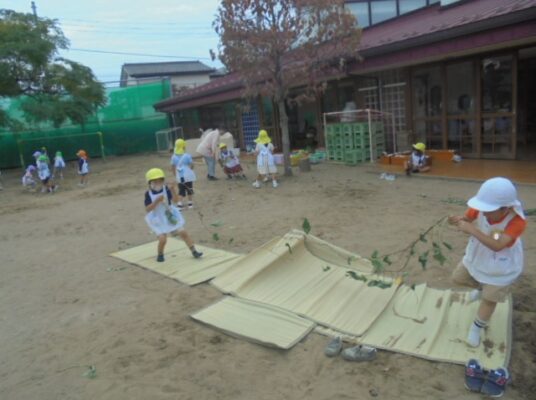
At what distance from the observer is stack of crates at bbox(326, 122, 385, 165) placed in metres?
11.9

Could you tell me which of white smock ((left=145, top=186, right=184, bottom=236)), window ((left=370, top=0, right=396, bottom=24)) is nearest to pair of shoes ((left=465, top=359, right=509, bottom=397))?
white smock ((left=145, top=186, right=184, bottom=236))

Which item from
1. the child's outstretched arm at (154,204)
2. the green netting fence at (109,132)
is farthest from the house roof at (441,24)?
the green netting fence at (109,132)

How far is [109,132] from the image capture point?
23.2 meters

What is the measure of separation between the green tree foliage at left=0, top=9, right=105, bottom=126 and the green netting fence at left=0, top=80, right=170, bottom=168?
2.51 m

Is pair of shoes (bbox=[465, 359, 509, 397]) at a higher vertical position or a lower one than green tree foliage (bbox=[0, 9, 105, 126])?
lower

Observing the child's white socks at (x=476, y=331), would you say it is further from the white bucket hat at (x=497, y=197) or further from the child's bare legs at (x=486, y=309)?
the white bucket hat at (x=497, y=197)

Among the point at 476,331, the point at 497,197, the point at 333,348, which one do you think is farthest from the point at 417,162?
the point at 333,348

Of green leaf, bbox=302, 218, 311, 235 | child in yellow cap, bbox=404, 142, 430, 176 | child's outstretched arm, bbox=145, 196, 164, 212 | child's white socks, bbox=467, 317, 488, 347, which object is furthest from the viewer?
child in yellow cap, bbox=404, 142, 430, 176

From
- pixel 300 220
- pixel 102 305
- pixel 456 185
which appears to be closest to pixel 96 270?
pixel 102 305

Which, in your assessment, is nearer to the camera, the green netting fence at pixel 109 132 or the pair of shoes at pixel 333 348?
the pair of shoes at pixel 333 348

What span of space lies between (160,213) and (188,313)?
1.80 m

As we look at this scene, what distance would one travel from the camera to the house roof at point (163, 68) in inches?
1553

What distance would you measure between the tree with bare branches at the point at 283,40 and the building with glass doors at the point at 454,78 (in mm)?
1226

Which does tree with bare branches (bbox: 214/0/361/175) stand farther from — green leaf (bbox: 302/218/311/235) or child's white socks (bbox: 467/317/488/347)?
child's white socks (bbox: 467/317/488/347)
